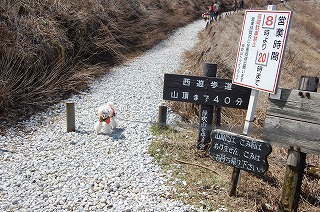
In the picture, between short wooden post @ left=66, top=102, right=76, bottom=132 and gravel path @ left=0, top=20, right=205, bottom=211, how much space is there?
0.12 metres

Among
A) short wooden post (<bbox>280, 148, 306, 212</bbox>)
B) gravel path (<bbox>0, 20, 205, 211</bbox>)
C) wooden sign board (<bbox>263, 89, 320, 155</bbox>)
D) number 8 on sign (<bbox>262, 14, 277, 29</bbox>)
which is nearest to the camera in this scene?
wooden sign board (<bbox>263, 89, 320, 155</bbox>)

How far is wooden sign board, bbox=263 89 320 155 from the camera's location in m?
2.64

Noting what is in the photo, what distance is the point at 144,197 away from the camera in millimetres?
3393

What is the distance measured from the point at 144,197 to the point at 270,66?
1946mm

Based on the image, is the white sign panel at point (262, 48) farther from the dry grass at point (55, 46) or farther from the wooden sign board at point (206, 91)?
the dry grass at point (55, 46)

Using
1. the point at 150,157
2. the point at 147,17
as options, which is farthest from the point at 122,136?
the point at 147,17

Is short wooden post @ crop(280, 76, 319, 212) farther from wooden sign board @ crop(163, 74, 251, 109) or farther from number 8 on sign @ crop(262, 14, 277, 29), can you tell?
wooden sign board @ crop(163, 74, 251, 109)

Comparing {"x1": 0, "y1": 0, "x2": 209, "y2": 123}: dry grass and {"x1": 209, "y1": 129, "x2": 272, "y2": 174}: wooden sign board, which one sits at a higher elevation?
{"x1": 0, "y1": 0, "x2": 209, "y2": 123}: dry grass

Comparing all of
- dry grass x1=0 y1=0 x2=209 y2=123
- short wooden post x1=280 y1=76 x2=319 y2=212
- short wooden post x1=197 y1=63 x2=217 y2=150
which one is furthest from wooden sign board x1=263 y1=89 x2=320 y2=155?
dry grass x1=0 y1=0 x2=209 y2=123

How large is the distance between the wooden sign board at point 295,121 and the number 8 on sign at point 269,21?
0.65 meters

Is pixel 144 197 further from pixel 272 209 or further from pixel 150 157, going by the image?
pixel 272 209

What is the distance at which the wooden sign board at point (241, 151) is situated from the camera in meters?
2.96

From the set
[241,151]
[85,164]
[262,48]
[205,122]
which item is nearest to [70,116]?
[85,164]

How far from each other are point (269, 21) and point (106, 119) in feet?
9.49
